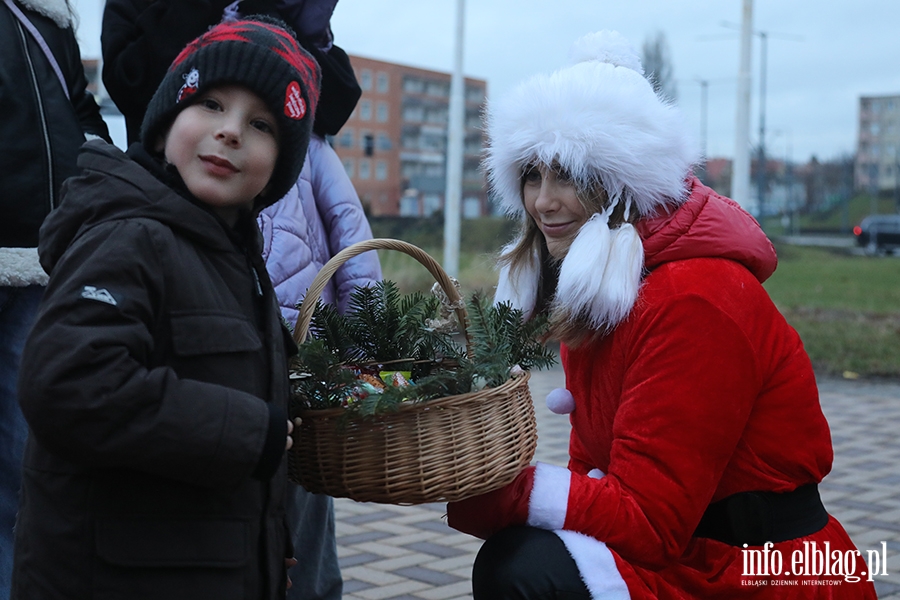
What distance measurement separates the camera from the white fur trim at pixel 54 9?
2.77 metres

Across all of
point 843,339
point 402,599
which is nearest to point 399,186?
point 843,339

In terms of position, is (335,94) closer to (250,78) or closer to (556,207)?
(556,207)

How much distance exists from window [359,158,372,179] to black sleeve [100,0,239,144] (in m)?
63.9

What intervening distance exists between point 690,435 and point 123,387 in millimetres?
1176

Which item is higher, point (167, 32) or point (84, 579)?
point (167, 32)

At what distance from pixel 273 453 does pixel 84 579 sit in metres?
0.39

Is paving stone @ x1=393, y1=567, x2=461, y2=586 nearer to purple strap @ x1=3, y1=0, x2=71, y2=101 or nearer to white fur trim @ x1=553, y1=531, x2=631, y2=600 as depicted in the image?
white fur trim @ x1=553, y1=531, x2=631, y2=600

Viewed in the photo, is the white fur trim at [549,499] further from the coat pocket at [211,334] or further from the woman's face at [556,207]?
the coat pocket at [211,334]

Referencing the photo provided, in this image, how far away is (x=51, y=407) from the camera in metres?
1.59

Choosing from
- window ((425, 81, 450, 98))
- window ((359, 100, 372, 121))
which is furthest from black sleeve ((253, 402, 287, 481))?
window ((425, 81, 450, 98))

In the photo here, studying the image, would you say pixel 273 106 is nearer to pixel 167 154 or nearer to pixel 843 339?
pixel 167 154

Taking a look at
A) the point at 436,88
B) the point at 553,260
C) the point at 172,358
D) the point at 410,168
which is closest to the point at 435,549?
the point at 553,260

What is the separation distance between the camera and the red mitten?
2184 millimetres

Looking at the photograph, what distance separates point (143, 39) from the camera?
2.78 meters
